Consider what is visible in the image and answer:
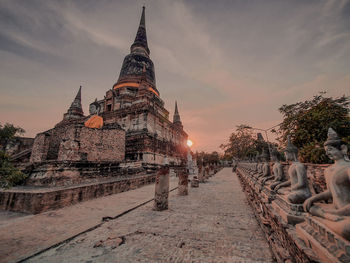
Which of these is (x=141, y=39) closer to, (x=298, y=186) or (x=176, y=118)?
(x=176, y=118)

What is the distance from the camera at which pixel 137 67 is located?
24.5m

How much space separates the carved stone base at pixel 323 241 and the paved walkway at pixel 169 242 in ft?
3.21

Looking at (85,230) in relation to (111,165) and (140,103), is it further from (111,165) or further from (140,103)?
(140,103)

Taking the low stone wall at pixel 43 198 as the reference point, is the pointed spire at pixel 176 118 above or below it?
above

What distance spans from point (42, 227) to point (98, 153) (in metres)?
8.11

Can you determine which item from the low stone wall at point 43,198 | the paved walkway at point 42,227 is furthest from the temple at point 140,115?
the paved walkway at point 42,227

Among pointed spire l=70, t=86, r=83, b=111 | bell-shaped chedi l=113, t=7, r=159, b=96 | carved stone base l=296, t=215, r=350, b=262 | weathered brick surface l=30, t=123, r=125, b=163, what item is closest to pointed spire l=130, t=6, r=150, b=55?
bell-shaped chedi l=113, t=7, r=159, b=96

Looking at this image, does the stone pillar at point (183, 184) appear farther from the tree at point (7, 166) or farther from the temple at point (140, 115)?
the temple at point (140, 115)

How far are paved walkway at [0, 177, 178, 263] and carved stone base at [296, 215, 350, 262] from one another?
3938 mm

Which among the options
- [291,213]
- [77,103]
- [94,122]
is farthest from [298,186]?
[77,103]

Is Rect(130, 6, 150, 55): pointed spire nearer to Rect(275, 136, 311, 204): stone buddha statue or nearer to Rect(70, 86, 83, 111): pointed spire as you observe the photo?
Rect(70, 86, 83, 111): pointed spire

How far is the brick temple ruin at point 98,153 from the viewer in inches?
217

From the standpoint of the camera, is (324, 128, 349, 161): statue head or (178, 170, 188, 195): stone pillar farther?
(178, 170, 188, 195): stone pillar

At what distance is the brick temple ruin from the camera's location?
5.50 metres
